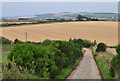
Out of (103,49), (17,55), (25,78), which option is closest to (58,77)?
(17,55)

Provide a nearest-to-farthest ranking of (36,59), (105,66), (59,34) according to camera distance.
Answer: (36,59) → (105,66) → (59,34)

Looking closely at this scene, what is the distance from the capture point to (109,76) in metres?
19.1

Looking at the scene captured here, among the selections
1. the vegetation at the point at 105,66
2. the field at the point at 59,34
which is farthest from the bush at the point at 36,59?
the field at the point at 59,34

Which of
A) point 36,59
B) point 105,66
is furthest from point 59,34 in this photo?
point 36,59

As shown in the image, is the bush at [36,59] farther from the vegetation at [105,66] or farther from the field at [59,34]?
the field at [59,34]

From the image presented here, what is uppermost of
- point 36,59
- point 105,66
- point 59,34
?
point 36,59

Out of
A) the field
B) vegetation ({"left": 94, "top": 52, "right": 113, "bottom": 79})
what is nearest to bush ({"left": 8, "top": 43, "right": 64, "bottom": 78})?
vegetation ({"left": 94, "top": 52, "right": 113, "bottom": 79})

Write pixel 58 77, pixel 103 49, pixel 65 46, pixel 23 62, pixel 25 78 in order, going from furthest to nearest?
1. pixel 103 49
2. pixel 65 46
3. pixel 58 77
4. pixel 23 62
5. pixel 25 78

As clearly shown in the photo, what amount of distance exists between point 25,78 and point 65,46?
11.0 m

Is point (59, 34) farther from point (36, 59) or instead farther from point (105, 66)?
point (36, 59)

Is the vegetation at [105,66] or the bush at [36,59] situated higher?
the bush at [36,59]

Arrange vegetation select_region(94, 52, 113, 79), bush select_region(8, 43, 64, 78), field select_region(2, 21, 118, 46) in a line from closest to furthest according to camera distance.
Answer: bush select_region(8, 43, 64, 78)
vegetation select_region(94, 52, 113, 79)
field select_region(2, 21, 118, 46)

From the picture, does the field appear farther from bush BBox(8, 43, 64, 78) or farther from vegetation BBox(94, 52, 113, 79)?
bush BBox(8, 43, 64, 78)

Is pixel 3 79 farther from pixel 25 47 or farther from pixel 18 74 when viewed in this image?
pixel 25 47
